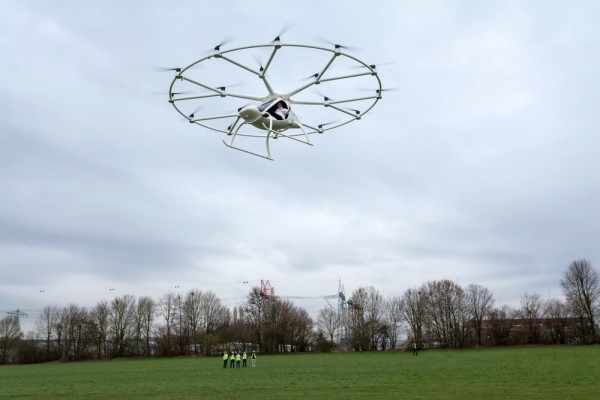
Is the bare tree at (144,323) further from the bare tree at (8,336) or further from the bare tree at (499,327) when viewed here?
the bare tree at (499,327)

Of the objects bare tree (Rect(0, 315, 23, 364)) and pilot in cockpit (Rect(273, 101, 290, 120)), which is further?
bare tree (Rect(0, 315, 23, 364))

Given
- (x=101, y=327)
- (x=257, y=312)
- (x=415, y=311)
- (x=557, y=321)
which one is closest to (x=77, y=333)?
(x=101, y=327)

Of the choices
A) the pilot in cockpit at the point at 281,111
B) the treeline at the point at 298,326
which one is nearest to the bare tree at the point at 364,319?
the treeline at the point at 298,326

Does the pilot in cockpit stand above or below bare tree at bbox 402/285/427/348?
above

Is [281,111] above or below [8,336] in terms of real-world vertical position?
above

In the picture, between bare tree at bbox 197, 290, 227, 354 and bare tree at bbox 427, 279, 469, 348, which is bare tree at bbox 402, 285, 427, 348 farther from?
bare tree at bbox 197, 290, 227, 354

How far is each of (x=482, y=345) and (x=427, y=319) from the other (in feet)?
35.6

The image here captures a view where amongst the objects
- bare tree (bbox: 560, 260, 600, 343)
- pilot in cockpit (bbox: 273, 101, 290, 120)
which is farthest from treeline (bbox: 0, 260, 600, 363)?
pilot in cockpit (bbox: 273, 101, 290, 120)

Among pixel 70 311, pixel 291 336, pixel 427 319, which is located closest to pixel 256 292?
pixel 291 336

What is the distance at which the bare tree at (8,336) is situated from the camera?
100000 mm

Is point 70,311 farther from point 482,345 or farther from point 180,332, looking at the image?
point 482,345

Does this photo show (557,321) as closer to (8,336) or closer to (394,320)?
(394,320)

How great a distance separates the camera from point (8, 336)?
336ft

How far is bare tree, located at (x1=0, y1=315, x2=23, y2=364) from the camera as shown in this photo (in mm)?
100000
